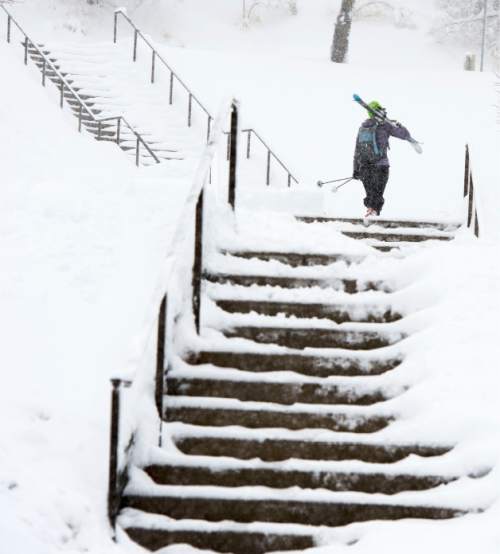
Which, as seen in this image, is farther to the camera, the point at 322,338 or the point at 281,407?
the point at 322,338

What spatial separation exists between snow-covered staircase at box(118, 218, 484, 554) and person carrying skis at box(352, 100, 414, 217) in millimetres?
4096

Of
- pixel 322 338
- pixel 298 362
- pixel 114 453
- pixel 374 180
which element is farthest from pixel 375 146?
pixel 114 453

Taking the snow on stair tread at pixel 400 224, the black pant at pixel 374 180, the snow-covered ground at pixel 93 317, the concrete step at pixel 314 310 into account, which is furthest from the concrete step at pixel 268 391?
the black pant at pixel 374 180

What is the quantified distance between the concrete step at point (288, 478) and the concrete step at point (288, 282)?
1986 millimetres

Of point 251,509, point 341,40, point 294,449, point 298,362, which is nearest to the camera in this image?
point 251,509

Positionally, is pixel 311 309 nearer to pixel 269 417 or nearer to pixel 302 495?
pixel 269 417

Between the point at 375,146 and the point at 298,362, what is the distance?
5.58 meters

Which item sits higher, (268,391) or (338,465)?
(268,391)

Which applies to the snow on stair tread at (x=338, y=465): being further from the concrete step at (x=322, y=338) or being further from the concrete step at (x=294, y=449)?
the concrete step at (x=322, y=338)

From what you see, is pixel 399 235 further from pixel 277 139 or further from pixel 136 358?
pixel 277 139

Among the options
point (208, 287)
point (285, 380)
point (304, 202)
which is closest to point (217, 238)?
point (208, 287)

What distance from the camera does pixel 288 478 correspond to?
6.58 m

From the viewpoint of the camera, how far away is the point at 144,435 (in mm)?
6703

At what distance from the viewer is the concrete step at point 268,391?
728 centimetres
